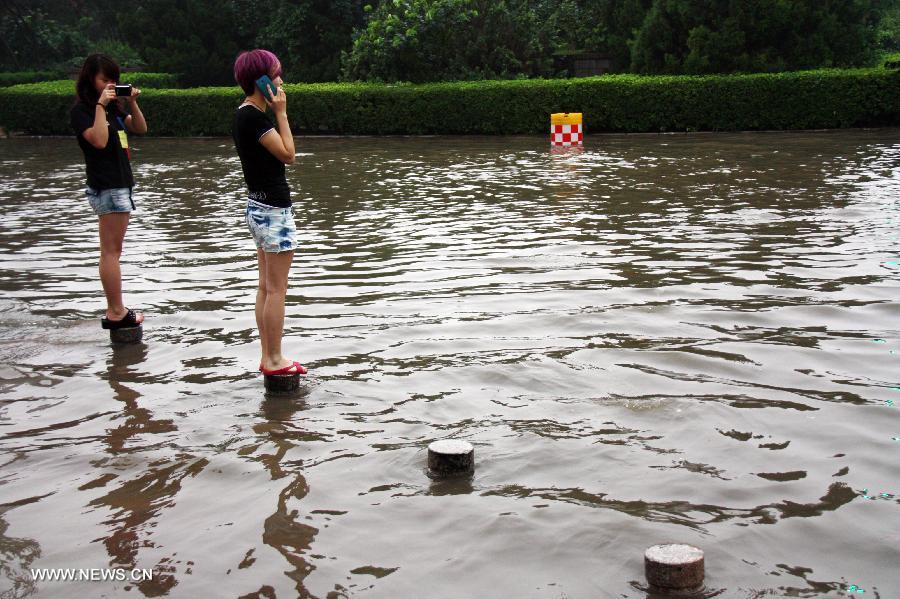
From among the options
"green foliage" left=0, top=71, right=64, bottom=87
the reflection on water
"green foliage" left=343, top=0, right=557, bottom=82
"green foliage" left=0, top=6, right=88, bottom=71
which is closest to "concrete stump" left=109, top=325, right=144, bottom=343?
the reflection on water

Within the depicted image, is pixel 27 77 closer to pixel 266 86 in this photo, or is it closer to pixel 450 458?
pixel 266 86

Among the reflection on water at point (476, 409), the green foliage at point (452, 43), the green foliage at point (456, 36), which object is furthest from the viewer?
the green foliage at point (452, 43)

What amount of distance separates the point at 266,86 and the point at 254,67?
0.13m

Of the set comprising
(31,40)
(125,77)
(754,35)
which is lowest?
(754,35)

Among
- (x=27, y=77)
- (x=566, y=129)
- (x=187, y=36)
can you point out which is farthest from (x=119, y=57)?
(x=566, y=129)

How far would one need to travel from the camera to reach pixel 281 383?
5441mm

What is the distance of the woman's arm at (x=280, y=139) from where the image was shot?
521 centimetres

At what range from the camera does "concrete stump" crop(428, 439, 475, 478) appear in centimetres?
419

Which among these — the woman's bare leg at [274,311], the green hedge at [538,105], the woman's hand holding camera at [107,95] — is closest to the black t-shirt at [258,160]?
the woman's bare leg at [274,311]

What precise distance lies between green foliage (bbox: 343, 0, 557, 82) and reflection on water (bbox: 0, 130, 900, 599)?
642 inches

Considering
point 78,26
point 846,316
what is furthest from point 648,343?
point 78,26

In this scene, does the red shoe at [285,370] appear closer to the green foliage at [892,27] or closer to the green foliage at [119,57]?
the green foliage at [119,57]

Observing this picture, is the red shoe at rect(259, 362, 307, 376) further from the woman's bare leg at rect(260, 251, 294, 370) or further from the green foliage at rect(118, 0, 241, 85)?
the green foliage at rect(118, 0, 241, 85)

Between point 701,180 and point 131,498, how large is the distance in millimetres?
11283
